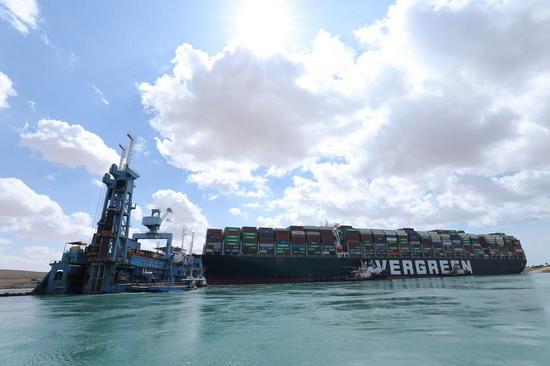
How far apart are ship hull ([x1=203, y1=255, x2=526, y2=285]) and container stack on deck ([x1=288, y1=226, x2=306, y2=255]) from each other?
6031 millimetres

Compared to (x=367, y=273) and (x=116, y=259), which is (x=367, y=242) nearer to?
(x=367, y=273)

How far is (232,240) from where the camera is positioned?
85.1 meters

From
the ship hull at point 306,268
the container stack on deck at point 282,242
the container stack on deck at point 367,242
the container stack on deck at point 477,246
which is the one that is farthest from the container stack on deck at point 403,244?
the container stack on deck at point 282,242

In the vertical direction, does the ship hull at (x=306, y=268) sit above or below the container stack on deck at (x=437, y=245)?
below

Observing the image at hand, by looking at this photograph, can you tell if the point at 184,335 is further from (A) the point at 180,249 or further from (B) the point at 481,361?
(A) the point at 180,249

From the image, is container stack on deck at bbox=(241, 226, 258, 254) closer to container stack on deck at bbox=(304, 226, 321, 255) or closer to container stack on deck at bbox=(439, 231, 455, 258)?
container stack on deck at bbox=(304, 226, 321, 255)

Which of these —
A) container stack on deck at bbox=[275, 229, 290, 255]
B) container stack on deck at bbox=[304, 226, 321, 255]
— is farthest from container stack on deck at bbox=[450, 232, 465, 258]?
container stack on deck at bbox=[275, 229, 290, 255]

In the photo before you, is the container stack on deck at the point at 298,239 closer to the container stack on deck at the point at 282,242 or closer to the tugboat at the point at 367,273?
the container stack on deck at the point at 282,242

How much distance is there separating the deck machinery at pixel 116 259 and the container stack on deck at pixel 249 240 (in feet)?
80.2

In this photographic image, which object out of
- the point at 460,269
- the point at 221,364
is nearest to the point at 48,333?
the point at 221,364

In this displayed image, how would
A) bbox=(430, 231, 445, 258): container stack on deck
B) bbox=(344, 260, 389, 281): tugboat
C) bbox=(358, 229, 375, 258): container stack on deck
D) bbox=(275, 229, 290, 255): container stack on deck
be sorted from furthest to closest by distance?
1. bbox=(430, 231, 445, 258): container stack on deck
2. bbox=(358, 229, 375, 258): container stack on deck
3. bbox=(275, 229, 290, 255): container stack on deck
4. bbox=(344, 260, 389, 281): tugboat

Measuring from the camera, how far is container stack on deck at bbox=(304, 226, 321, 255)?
3504 inches

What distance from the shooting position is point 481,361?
35.4 feet

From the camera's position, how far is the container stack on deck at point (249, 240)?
84.4 m
